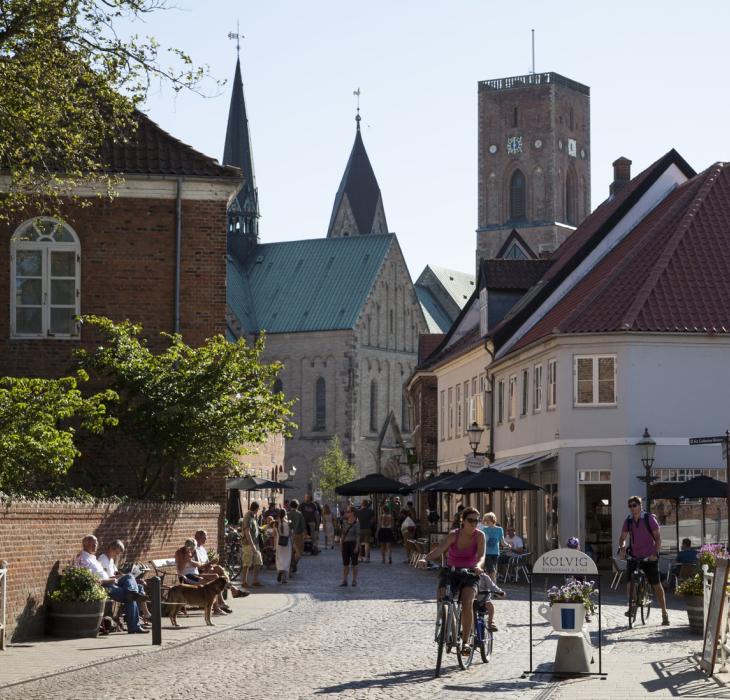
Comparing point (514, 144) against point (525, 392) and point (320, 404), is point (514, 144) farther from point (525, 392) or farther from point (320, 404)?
point (525, 392)

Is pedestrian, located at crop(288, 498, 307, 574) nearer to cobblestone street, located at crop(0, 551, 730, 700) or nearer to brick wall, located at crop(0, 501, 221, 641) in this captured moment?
brick wall, located at crop(0, 501, 221, 641)

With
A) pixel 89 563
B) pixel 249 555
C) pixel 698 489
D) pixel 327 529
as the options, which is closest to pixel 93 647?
pixel 89 563

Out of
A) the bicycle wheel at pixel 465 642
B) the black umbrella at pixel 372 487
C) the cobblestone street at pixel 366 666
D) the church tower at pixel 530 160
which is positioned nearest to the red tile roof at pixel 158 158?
the cobblestone street at pixel 366 666

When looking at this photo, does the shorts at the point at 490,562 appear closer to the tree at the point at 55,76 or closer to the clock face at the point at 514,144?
the tree at the point at 55,76

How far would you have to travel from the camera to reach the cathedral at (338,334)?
107 m

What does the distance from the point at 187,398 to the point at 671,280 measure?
50.2ft

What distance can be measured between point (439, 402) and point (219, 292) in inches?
1156

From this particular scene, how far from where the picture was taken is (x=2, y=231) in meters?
27.7

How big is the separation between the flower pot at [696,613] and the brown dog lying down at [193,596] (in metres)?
6.12

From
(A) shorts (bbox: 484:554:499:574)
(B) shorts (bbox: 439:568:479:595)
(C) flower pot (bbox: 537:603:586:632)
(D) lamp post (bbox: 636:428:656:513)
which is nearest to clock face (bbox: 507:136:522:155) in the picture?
(D) lamp post (bbox: 636:428:656:513)

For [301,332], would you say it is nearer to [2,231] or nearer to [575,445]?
[575,445]

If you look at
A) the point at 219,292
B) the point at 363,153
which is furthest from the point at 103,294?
the point at 363,153

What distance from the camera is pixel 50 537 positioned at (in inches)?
766

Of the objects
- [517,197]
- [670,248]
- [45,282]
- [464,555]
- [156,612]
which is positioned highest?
[517,197]
